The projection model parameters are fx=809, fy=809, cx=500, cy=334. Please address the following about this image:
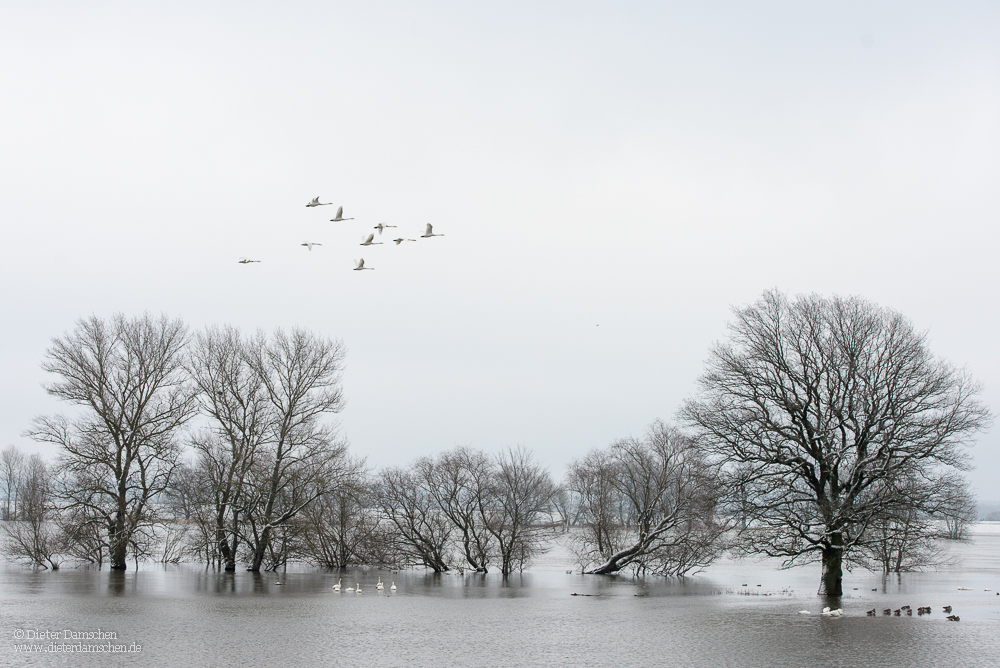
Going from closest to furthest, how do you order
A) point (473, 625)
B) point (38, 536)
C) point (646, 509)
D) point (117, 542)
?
point (473, 625) → point (117, 542) → point (38, 536) → point (646, 509)

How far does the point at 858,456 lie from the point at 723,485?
14.0 feet

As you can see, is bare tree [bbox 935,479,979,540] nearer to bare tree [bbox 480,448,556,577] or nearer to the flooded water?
the flooded water

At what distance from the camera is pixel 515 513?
44094 mm

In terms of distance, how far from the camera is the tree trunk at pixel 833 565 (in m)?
25.7

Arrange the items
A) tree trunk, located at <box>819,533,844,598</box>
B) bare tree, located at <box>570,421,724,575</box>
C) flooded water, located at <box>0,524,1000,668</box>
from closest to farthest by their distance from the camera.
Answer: flooded water, located at <box>0,524,1000,668</box>
tree trunk, located at <box>819,533,844,598</box>
bare tree, located at <box>570,421,724,575</box>

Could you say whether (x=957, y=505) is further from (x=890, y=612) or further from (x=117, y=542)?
(x=117, y=542)

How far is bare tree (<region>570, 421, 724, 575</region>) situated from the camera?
39812 mm

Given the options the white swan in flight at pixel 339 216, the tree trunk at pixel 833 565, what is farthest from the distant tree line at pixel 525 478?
the white swan in flight at pixel 339 216

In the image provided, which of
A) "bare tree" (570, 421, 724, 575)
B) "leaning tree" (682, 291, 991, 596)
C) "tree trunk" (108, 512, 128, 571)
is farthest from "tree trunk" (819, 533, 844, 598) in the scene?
"tree trunk" (108, 512, 128, 571)

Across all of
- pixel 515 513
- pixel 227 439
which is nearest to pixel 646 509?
pixel 515 513

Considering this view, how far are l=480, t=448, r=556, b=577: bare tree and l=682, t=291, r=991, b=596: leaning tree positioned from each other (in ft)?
60.6

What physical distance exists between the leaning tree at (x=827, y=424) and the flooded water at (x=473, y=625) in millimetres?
2748

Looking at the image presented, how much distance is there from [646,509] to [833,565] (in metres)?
15.5

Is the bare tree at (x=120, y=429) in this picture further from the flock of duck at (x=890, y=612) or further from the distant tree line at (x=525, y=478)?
the flock of duck at (x=890, y=612)
